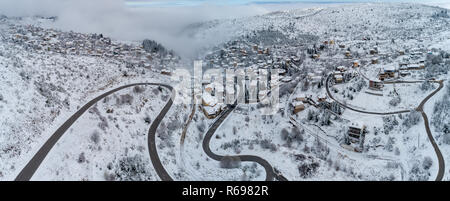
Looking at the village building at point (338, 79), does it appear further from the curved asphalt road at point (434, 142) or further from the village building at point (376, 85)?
the curved asphalt road at point (434, 142)

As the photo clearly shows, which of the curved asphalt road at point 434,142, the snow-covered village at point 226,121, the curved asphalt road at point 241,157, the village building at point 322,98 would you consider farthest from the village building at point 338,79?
the curved asphalt road at point 241,157

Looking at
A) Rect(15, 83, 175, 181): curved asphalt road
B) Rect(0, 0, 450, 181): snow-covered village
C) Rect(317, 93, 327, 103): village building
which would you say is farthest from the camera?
Rect(317, 93, 327, 103): village building

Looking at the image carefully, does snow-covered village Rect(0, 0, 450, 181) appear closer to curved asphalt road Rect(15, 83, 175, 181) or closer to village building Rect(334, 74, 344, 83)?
curved asphalt road Rect(15, 83, 175, 181)

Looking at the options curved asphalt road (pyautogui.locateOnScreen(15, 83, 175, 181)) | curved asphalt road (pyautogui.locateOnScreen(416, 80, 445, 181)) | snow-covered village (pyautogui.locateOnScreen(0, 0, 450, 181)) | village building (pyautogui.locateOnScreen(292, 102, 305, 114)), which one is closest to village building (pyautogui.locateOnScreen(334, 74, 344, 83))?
snow-covered village (pyautogui.locateOnScreen(0, 0, 450, 181))

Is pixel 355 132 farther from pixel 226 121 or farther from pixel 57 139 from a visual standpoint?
pixel 57 139

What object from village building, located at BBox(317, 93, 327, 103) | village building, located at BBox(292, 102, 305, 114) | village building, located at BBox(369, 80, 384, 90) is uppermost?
village building, located at BBox(369, 80, 384, 90)

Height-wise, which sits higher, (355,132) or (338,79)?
(338,79)

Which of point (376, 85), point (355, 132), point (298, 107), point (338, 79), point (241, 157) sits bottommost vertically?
point (241, 157)

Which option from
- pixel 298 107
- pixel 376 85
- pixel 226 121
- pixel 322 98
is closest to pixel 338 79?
pixel 376 85

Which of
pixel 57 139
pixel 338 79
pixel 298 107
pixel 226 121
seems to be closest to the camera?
pixel 57 139
